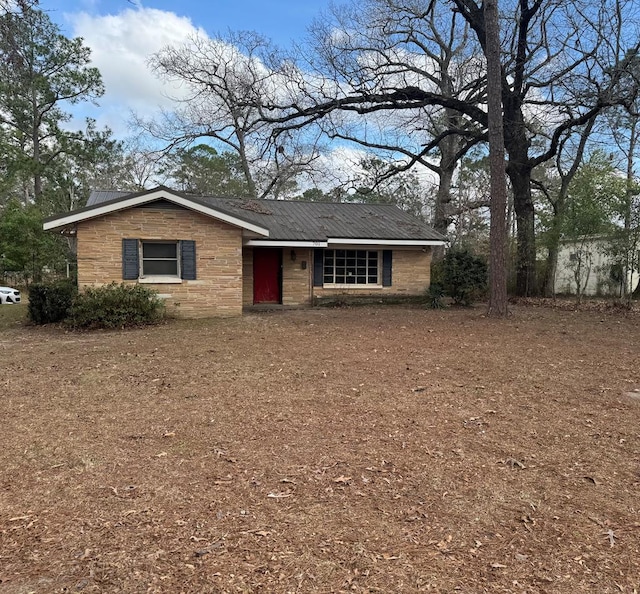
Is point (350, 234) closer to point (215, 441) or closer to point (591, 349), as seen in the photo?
point (591, 349)

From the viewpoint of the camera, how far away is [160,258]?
11.6 meters

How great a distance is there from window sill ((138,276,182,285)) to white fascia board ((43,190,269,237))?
5.82 feet

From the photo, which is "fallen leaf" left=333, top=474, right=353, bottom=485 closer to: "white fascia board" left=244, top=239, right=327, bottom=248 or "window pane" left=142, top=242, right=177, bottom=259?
"window pane" left=142, top=242, right=177, bottom=259

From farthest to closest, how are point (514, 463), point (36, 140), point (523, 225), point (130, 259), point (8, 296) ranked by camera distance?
point (36, 140) → point (8, 296) → point (523, 225) → point (130, 259) → point (514, 463)

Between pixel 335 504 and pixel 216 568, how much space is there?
2.80 ft

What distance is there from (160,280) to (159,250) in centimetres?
81

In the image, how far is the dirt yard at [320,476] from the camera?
7.27ft

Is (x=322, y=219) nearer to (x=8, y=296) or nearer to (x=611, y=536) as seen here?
(x=611, y=536)

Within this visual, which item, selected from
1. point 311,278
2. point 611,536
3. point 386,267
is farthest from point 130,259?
point 611,536

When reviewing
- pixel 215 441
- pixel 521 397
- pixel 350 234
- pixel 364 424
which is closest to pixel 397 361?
pixel 521 397

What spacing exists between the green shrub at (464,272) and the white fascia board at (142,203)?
617 centimetres

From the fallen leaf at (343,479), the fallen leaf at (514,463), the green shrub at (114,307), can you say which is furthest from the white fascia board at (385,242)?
the fallen leaf at (343,479)

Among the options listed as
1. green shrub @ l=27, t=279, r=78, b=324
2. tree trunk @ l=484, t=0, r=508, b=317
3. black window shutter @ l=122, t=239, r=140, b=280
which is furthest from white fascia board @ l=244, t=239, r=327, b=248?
tree trunk @ l=484, t=0, r=508, b=317

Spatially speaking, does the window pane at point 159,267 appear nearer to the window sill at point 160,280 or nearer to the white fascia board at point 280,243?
the window sill at point 160,280
